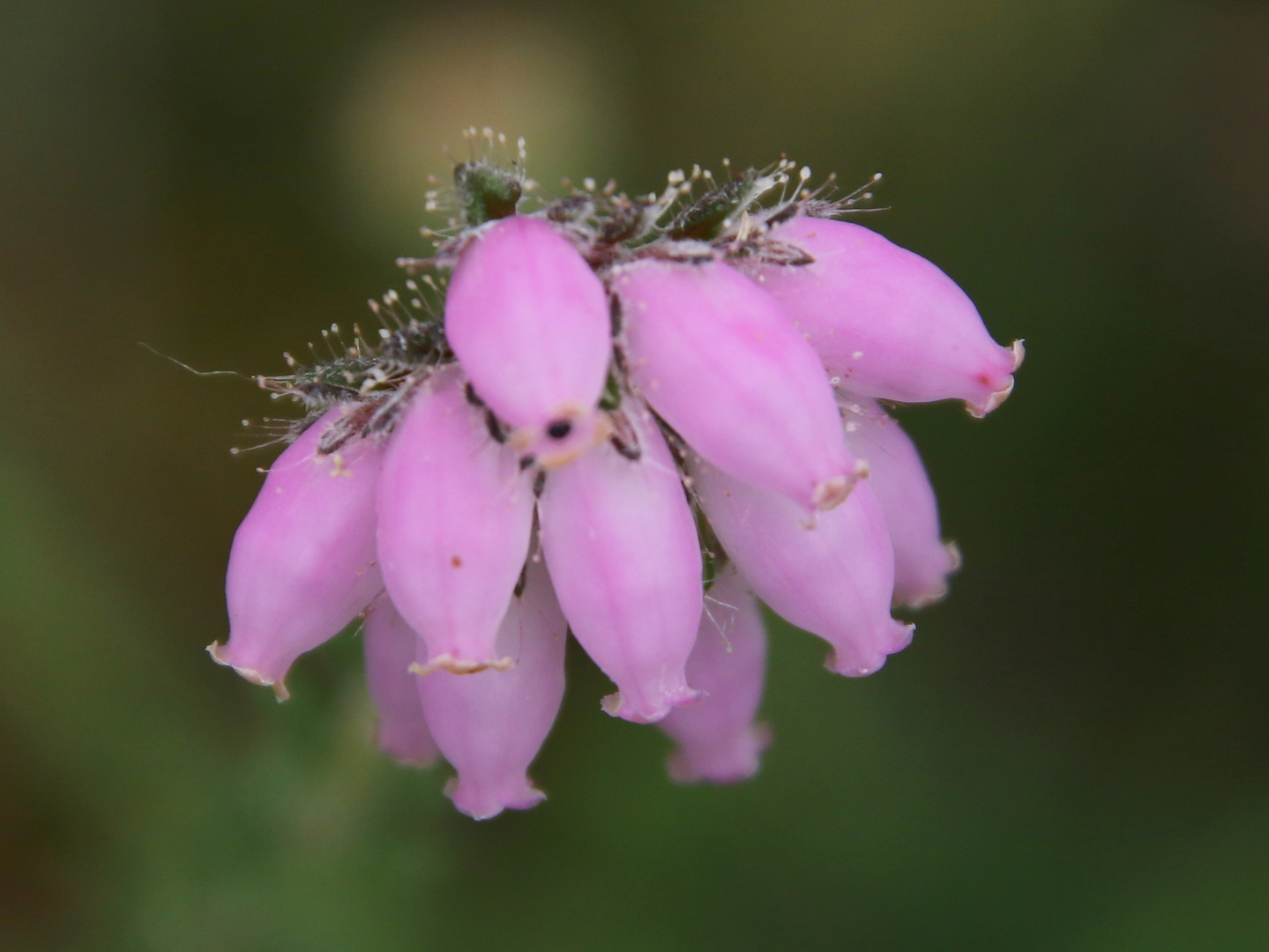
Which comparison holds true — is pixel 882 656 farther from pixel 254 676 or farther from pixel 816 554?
pixel 254 676

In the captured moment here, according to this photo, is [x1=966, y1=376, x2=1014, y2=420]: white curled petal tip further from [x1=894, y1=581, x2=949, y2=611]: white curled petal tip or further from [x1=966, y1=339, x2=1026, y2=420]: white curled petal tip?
[x1=894, y1=581, x2=949, y2=611]: white curled petal tip

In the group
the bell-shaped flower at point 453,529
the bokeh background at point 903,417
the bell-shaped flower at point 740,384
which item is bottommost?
the bokeh background at point 903,417

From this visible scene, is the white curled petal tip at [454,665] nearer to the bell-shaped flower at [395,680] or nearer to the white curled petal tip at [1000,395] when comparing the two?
the bell-shaped flower at [395,680]

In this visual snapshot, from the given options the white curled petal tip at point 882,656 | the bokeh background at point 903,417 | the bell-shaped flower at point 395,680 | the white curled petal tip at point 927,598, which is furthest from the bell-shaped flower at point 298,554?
the bokeh background at point 903,417

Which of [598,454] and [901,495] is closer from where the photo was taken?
[598,454]

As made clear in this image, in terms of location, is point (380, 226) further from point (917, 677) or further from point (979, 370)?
point (979, 370)

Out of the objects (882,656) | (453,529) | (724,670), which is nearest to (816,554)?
(882,656)

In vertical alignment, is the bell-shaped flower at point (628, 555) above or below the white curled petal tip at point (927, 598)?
above

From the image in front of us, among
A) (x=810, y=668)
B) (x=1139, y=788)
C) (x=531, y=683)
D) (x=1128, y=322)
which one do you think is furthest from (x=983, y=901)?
(x=531, y=683)
